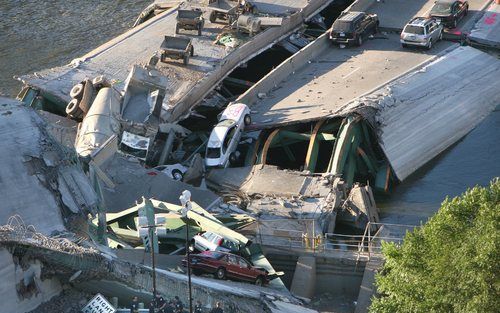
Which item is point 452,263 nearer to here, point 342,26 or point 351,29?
point 351,29

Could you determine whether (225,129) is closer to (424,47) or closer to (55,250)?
(424,47)

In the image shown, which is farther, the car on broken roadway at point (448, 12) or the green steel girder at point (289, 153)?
the car on broken roadway at point (448, 12)

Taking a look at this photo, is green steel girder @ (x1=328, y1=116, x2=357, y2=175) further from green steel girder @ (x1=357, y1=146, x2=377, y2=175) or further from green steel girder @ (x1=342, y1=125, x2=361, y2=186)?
green steel girder @ (x1=357, y1=146, x2=377, y2=175)

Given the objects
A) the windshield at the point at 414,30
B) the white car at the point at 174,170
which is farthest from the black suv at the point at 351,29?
the white car at the point at 174,170

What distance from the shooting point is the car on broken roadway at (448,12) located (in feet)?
179

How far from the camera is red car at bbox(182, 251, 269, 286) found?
105ft

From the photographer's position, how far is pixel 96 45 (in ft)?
199

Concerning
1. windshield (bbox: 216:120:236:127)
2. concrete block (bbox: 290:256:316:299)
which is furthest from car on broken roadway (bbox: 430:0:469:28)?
concrete block (bbox: 290:256:316:299)

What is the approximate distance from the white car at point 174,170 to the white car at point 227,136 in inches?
52.7

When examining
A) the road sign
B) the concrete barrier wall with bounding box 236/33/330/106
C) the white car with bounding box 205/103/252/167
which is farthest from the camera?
the concrete barrier wall with bounding box 236/33/330/106

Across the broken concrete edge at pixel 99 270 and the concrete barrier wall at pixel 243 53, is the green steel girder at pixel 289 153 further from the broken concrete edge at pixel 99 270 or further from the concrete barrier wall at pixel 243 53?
the broken concrete edge at pixel 99 270

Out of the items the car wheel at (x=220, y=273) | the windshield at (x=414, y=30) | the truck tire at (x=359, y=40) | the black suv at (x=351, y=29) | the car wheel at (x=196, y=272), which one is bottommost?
the truck tire at (x=359, y=40)

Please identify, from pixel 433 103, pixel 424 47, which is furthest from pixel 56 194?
pixel 424 47

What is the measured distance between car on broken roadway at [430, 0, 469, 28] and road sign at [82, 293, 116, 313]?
1278 inches
